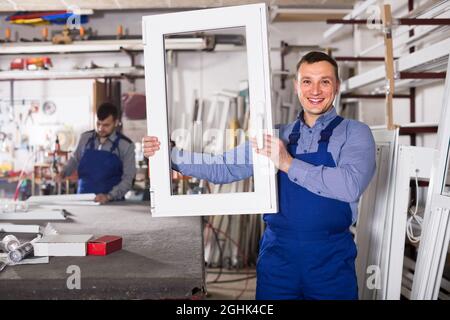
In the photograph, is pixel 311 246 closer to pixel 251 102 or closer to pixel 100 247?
pixel 251 102

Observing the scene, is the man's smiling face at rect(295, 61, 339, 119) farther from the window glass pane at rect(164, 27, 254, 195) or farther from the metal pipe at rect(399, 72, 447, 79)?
the window glass pane at rect(164, 27, 254, 195)

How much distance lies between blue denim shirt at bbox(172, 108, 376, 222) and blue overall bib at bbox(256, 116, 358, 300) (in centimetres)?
4

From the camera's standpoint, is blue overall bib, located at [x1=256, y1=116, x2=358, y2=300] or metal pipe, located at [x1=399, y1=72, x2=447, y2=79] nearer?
blue overall bib, located at [x1=256, y1=116, x2=358, y2=300]

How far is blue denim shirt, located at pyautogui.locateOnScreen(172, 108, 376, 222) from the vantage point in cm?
173

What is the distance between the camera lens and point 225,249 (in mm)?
5219

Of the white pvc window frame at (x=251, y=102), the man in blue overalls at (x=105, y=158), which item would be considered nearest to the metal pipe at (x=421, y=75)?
the white pvc window frame at (x=251, y=102)

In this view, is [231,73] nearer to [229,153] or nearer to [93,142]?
[93,142]

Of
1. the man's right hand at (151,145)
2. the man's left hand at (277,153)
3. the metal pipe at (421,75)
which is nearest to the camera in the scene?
the man's left hand at (277,153)

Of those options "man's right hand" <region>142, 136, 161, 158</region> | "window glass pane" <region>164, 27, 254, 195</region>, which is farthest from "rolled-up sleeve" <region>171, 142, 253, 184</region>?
"window glass pane" <region>164, 27, 254, 195</region>

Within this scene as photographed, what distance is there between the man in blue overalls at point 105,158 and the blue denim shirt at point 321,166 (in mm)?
1863

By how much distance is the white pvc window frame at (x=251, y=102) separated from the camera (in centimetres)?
183

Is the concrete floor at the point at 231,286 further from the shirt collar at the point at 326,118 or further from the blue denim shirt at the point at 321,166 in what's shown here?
the shirt collar at the point at 326,118

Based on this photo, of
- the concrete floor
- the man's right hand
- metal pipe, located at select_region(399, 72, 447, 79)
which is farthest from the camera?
the concrete floor

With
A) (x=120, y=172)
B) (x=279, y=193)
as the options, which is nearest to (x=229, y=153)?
(x=279, y=193)
